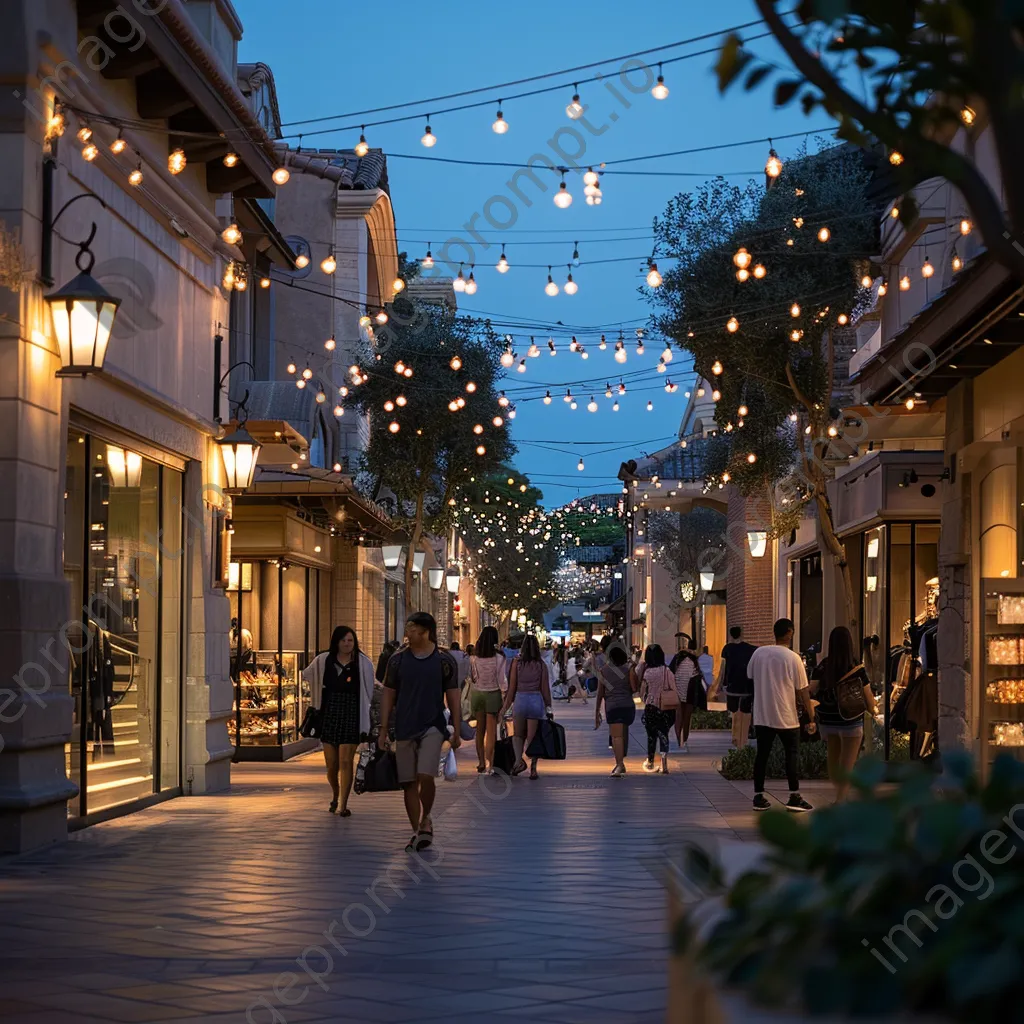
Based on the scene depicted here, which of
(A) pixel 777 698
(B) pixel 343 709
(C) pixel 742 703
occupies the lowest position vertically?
(C) pixel 742 703

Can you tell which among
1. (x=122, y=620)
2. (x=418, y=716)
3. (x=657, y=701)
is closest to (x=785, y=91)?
(x=418, y=716)

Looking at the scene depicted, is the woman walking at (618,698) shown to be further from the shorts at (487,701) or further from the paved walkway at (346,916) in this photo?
the paved walkway at (346,916)

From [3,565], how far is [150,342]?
445cm

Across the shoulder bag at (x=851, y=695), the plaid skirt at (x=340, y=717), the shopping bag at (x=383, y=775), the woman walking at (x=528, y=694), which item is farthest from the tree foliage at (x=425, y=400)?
the shopping bag at (x=383, y=775)

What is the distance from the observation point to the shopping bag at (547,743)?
64.1 feet

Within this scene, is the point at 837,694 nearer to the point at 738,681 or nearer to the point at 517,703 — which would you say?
the point at 517,703

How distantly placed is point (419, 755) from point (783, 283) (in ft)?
33.0

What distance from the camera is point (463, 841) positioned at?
1287 centimetres

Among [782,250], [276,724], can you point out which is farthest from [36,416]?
[276,724]

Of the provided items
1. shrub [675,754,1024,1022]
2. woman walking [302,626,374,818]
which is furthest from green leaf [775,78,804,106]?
woman walking [302,626,374,818]

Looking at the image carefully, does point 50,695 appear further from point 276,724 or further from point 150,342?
point 276,724

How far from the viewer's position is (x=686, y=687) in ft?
84.6

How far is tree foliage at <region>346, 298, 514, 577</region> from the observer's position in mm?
31672

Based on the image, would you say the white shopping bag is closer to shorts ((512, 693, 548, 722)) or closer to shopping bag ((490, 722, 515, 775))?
shorts ((512, 693, 548, 722))
